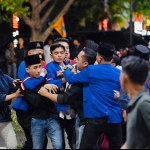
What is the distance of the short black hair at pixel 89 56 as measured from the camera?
21.7ft

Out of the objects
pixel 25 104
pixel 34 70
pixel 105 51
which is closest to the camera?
pixel 105 51

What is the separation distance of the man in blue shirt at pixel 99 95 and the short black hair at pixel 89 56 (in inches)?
8.1

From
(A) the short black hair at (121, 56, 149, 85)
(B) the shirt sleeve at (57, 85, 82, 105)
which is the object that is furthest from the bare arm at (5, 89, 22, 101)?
(A) the short black hair at (121, 56, 149, 85)

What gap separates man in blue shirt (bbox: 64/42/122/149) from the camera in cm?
626

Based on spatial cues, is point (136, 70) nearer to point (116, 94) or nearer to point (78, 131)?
point (116, 94)

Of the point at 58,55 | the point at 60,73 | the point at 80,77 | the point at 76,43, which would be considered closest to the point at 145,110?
the point at 80,77

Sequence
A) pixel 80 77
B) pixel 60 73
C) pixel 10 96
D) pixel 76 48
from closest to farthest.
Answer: pixel 80 77, pixel 60 73, pixel 10 96, pixel 76 48

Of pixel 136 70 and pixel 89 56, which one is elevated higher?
pixel 136 70

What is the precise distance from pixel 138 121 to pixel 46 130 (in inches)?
108

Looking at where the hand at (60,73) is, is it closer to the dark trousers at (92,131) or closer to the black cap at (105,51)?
the black cap at (105,51)

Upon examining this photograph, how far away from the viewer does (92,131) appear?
6.32 meters

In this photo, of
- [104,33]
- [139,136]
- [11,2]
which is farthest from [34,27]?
[139,136]

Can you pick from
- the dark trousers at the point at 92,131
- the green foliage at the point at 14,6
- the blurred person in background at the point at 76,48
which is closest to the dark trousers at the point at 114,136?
the dark trousers at the point at 92,131

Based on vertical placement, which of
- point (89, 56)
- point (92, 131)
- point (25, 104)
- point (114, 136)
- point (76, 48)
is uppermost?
point (89, 56)
